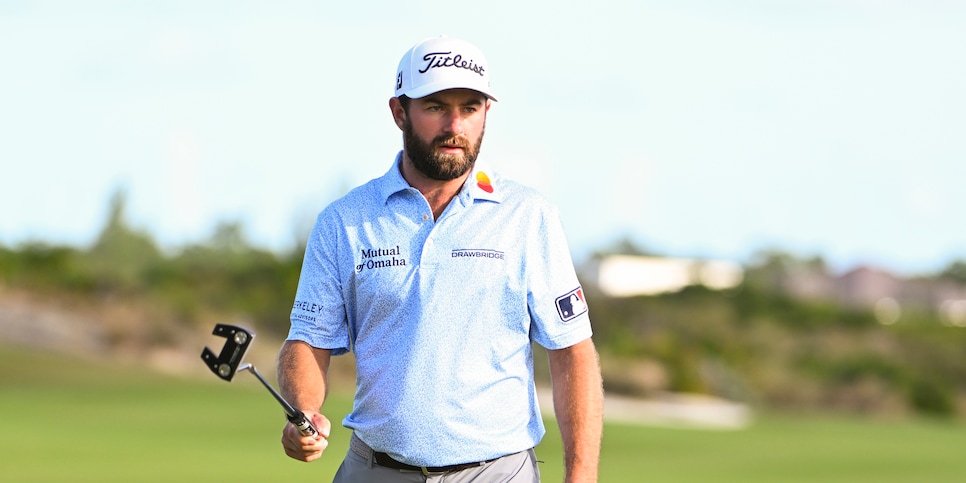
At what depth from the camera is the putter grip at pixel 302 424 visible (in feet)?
13.9

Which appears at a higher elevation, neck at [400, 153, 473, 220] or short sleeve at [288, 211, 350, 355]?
neck at [400, 153, 473, 220]

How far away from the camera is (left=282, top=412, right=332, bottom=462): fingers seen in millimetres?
4270

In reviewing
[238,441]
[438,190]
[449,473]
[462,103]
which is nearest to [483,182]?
[438,190]

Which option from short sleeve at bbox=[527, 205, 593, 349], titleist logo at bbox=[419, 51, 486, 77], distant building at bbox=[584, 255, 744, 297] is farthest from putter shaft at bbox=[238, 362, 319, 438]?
distant building at bbox=[584, 255, 744, 297]

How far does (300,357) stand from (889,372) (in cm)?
4119

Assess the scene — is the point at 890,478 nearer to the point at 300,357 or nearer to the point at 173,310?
the point at 300,357

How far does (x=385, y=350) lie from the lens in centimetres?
448

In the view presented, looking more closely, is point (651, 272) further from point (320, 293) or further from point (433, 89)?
point (433, 89)

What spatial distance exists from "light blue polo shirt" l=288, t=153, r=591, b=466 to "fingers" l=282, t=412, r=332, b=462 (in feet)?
0.71

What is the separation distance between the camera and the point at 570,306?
179 inches

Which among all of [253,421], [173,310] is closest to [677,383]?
[173,310]

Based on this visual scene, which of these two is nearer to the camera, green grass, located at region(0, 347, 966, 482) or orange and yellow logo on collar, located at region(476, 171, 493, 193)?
orange and yellow logo on collar, located at region(476, 171, 493, 193)

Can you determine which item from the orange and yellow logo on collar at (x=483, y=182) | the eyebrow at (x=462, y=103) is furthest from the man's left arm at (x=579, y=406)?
the eyebrow at (x=462, y=103)

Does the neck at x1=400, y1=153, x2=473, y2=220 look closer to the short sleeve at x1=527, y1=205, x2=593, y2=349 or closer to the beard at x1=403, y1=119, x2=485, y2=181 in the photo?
the beard at x1=403, y1=119, x2=485, y2=181
